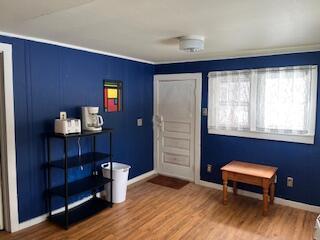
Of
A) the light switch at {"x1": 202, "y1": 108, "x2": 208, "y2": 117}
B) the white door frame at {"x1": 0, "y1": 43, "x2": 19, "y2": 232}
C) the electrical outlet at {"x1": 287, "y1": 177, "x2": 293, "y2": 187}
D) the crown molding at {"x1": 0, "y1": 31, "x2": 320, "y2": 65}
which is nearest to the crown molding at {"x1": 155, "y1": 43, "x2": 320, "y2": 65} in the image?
the crown molding at {"x1": 0, "y1": 31, "x2": 320, "y2": 65}

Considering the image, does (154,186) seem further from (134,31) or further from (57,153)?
(134,31)

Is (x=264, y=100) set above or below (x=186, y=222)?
above

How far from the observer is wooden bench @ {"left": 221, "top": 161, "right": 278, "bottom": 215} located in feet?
10.2

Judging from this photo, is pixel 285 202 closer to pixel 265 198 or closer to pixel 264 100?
pixel 265 198

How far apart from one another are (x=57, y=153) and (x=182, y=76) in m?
2.44

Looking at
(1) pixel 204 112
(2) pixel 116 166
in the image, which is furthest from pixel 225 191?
(2) pixel 116 166

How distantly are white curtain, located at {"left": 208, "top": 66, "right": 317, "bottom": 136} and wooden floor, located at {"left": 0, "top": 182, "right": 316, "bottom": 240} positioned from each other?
112 centimetres

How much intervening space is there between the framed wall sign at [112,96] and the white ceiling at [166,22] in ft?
2.17

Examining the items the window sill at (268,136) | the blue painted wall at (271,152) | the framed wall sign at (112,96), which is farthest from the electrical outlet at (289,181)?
the framed wall sign at (112,96)

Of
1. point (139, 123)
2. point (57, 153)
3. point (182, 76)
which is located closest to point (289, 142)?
point (182, 76)

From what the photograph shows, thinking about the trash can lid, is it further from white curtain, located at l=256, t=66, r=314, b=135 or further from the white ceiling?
white curtain, located at l=256, t=66, r=314, b=135

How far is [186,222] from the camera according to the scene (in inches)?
120

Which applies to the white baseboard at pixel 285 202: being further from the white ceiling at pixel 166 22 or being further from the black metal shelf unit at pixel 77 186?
the white ceiling at pixel 166 22

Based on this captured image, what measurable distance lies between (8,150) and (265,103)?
3329 millimetres
